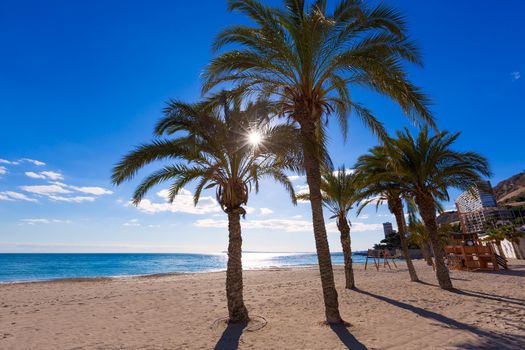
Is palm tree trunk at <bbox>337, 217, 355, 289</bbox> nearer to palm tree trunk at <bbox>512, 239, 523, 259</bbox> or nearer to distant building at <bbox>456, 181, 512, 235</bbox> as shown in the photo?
palm tree trunk at <bbox>512, 239, 523, 259</bbox>

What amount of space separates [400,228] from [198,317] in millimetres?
12139

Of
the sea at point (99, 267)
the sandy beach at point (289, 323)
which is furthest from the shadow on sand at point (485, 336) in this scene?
the sea at point (99, 267)

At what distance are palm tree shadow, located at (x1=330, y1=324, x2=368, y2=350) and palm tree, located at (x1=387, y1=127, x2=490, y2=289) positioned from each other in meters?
7.65

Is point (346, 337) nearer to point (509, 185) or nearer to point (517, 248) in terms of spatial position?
point (517, 248)

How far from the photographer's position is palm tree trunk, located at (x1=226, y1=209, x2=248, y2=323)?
816 centimetres

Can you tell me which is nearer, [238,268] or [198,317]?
[238,268]

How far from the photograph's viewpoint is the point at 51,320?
30.5 ft

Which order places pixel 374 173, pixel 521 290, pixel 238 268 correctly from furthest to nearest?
pixel 374 173 < pixel 521 290 < pixel 238 268

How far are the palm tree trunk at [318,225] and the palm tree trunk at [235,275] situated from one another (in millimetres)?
2422

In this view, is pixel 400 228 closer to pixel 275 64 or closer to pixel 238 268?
pixel 238 268

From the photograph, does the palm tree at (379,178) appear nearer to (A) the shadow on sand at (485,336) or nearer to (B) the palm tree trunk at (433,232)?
(B) the palm tree trunk at (433,232)

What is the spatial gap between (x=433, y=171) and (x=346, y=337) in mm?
9616

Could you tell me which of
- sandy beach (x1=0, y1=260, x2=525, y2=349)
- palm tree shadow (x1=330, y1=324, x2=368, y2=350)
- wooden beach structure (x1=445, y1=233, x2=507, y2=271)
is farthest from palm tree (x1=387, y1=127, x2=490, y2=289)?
wooden beach structure (x1=445, y1=233, x2=507, y2=271)

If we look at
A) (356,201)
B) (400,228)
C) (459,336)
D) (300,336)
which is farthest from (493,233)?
(300,336)
